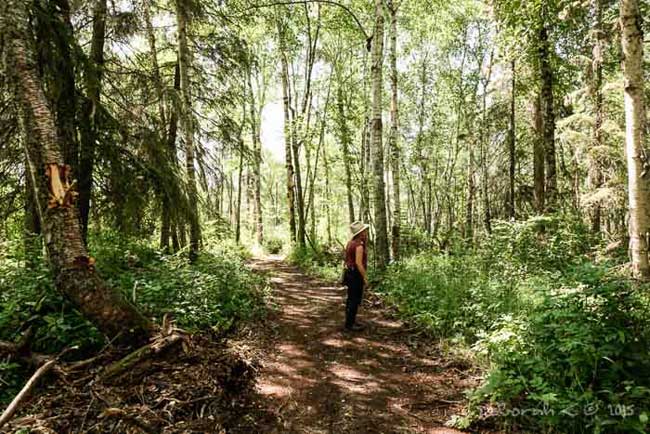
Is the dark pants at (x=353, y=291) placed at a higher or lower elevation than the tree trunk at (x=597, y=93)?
lower

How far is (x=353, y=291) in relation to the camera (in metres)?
6.84

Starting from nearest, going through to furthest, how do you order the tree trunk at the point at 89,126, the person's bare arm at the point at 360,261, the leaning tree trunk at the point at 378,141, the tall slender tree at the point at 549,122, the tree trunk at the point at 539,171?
the tree trunk at the point at 89,126
the person's bare arm at the point at 360,261
the tall slender tree at the point at 549,122
the leaning tree trunk at the point at 378,141
the tree trunk at the point at 539,171

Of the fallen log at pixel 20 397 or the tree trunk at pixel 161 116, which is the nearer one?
the fallen log at pixel 20 397

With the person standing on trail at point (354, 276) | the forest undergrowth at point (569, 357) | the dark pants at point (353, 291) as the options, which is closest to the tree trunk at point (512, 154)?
the person standing on trail at point (354, 276)

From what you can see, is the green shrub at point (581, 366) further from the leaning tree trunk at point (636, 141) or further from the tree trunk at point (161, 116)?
the tree trunk at point (161, 116)

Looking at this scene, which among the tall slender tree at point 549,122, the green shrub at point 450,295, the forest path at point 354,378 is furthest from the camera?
the tall slender tree at point 549,122

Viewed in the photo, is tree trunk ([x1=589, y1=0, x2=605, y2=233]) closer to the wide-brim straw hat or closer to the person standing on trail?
the wide-brim straw hat

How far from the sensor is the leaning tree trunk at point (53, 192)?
12.2 ft

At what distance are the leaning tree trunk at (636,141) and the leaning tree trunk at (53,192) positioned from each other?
695 centimetres

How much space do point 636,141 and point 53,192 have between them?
7710mm

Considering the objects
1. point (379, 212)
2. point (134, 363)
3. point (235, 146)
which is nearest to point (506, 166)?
point (379, 212)

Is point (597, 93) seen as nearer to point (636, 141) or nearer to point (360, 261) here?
point (636, 141)

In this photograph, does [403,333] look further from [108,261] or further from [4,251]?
[4,251]

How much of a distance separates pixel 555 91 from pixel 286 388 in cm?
1129
